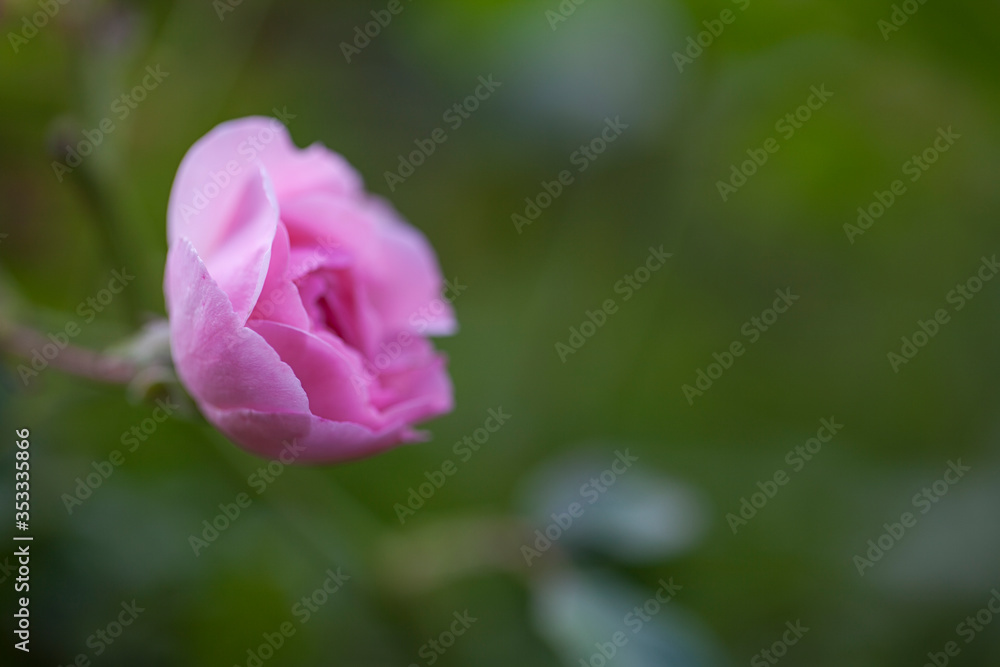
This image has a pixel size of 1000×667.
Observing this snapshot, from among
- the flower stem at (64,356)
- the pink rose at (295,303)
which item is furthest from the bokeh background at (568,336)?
the pink rose at (295,303)

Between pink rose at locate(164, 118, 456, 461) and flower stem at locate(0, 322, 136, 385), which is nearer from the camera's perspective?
pink rose at locate(164, 118, 456, 461)

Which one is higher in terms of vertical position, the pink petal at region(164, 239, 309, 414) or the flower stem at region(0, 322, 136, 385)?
the pink petal at region(164, 239, 309, 414)

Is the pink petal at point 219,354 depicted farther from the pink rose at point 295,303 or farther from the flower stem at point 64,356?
the flower stem at point 64,356

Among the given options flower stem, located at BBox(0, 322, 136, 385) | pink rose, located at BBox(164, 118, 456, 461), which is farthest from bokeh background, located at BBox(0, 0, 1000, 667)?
pink rose, located at BBox(164, 118, 456, 461)

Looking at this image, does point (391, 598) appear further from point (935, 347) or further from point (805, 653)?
point (935, 347)

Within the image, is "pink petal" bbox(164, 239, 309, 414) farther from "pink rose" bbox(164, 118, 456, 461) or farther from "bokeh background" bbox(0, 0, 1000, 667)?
"bokeh background" bbox(0, 0, 1000, 667)

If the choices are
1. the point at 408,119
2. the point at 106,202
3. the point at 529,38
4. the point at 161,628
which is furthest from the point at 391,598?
the point at 408,119
